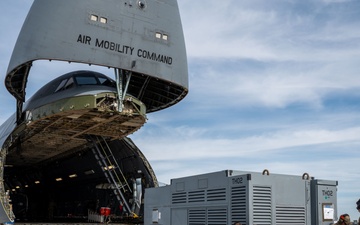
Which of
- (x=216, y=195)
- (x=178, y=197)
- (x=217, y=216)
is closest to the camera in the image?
(x=217, y=216)

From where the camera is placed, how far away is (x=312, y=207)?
13.4 metres

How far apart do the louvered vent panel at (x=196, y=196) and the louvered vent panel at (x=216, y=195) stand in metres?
0.33

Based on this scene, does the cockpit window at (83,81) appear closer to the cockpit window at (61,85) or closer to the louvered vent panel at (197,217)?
the cockpit window at (61,85)

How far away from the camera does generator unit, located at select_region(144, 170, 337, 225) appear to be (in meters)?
12.5

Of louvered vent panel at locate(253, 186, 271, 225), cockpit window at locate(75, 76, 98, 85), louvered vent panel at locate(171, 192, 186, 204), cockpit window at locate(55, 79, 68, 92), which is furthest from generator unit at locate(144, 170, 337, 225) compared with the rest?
cockpit window at locate(55, 79, 68, 92)

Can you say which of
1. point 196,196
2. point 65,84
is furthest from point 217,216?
point 65,84

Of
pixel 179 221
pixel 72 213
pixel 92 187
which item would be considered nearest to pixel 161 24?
pixel 179 221

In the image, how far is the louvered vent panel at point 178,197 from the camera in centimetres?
1520

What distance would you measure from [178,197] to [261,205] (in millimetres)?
3780

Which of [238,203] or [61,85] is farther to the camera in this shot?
[61,85]

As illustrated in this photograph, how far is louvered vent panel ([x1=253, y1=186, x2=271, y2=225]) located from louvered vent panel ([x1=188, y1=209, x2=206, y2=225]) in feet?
6.86

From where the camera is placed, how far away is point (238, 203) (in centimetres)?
1270

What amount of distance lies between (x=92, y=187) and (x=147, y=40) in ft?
63.0

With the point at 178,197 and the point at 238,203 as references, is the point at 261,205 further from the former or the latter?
the point at 178,197
